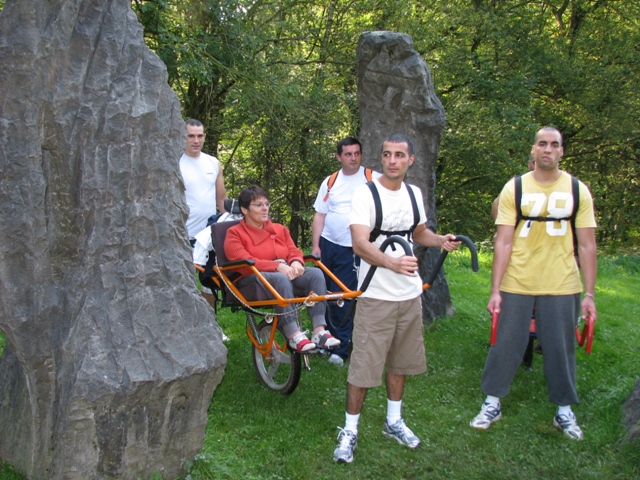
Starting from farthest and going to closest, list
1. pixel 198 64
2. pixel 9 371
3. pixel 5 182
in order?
pixel 198 64
pixel 9 371
pixel 5 182

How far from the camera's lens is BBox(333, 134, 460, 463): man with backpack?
13.3 feet

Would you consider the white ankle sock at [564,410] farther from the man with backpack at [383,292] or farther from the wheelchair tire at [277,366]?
the wheelchair tire at [277,366]

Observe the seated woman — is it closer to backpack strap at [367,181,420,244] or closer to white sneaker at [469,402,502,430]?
backpack strap at [367,181,420,244]

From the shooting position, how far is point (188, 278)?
3.73m

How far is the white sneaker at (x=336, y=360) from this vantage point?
19.1ft

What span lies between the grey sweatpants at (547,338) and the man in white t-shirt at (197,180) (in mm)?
2683

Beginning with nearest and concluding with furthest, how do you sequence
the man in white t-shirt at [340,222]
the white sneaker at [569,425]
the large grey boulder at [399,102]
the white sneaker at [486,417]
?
the white sneaker at [569,425] < the white sneaker at [486,417] < the man in white t-shirt at [340,222] < the large grey boulder at [399,102]

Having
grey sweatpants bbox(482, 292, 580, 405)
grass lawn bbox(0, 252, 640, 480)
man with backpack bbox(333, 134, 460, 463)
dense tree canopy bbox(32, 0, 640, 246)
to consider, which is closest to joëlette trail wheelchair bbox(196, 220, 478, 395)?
grass lawn bbox(0, 252, 640, 480)

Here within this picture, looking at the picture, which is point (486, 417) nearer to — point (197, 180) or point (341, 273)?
point (341, 273)

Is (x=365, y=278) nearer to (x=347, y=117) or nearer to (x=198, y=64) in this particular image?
(x=198, y=64)

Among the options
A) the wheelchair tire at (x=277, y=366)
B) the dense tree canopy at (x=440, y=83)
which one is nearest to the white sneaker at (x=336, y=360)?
the wheelchair tire at (x=277, y=366)

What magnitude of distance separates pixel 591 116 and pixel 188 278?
14.1 m

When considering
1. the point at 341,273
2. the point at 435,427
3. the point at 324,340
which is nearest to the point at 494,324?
the point at 435,427

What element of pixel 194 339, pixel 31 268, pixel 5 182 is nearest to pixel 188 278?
pixel 194 339
